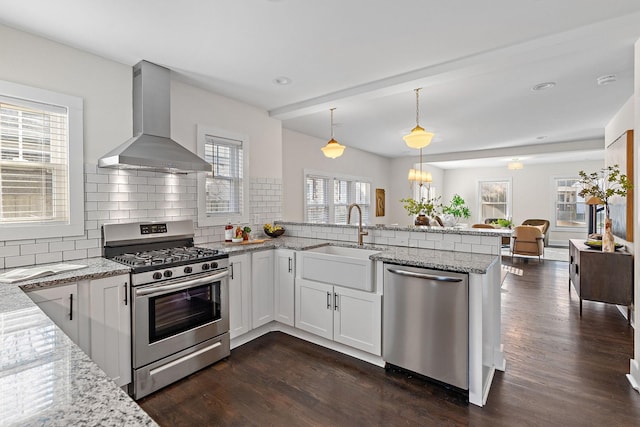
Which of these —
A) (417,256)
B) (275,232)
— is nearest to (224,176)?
(275,232)

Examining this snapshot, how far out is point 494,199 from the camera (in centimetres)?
1038

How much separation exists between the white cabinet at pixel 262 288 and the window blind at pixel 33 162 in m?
1.63

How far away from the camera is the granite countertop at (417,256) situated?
224cm

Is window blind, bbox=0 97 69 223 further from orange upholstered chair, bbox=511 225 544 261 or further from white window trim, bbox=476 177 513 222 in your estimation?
white window trim, bbox=476 177 513 222

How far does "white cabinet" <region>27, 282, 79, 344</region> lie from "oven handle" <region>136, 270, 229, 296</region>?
A: 0.37 metres

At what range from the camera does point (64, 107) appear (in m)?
2.49

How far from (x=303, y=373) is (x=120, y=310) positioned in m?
1.46

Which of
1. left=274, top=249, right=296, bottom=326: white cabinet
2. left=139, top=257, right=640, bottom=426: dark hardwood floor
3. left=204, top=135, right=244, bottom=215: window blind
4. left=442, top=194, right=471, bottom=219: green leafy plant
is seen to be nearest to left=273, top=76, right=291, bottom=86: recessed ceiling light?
left=204, top=135, right=244, bottom=215: window blind

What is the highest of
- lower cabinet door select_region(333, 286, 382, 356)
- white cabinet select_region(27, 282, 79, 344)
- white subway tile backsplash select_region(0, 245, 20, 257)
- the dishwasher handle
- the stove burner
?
white subway tile backsplash select_region(0, 245, 20, 257)

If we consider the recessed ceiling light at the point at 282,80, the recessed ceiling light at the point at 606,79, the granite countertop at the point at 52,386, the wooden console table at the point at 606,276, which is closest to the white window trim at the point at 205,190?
the recessed ceiling light at the point at 282,80

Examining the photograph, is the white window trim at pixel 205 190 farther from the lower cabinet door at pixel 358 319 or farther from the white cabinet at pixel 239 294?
the lower cabinet door at pixel 358 319

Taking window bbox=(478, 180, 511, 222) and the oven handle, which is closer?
the oven handle

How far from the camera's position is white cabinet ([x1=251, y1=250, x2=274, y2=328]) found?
3205mm

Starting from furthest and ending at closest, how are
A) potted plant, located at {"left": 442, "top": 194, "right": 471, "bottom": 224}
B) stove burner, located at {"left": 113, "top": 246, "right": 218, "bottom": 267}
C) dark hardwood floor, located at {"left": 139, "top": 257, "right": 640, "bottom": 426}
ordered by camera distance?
potted plant, located at {"left": 442, "top": 194, "right": 471, "bottom": 224} < stove burner, located at {"left": 113, "top": 246, "right": 218, "bottom": 267} < dark hardwood floor, located at {"left": 139, "top": 257, "right": 640, "bottom": 426}
